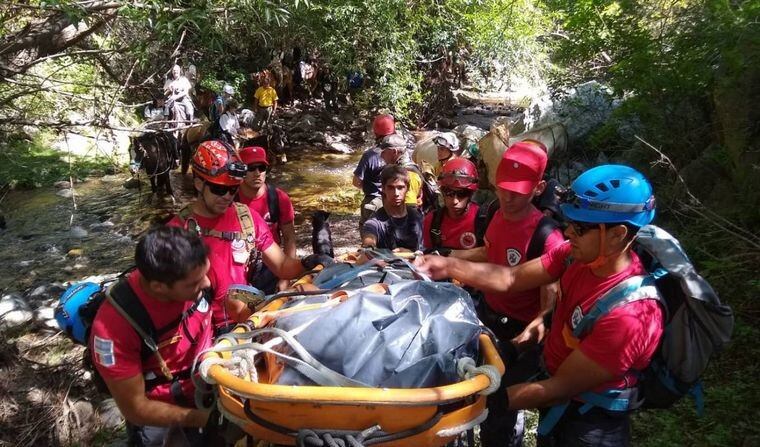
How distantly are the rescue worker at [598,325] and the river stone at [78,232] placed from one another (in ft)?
27.4

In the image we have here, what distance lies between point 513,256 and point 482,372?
4.49ft

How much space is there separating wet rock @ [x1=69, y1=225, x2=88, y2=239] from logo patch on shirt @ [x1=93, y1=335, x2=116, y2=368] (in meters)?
7.42

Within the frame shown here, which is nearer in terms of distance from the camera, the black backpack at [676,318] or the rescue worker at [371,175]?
the black backpack at [676,318]

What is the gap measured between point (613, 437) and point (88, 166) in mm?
12392

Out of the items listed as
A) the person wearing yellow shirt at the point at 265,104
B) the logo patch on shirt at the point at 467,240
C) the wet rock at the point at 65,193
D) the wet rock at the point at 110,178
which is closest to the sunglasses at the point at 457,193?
the logo patch on shirt at the point at 467,240

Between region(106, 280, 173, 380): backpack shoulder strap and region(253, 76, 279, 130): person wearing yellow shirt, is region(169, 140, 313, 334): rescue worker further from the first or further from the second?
region(253, 76, 279, 130): person wearing yellow shirt

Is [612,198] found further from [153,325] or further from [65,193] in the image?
[65,193]

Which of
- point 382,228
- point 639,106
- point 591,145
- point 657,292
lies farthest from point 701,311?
point 591,145

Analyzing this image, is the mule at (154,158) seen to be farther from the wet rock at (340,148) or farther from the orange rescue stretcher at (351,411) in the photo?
the orange rescue stretcher at (351,411)

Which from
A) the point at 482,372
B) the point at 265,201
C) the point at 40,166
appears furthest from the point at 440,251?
the point at 40,166

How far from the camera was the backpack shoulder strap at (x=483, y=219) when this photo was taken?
3345 millimetres

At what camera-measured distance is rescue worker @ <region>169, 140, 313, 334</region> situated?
300cm

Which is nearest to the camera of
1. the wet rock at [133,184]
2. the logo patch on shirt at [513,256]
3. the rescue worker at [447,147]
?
the logo patch on shirt at [513,256]

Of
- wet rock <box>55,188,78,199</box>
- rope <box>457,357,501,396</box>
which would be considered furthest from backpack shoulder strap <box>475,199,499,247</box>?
wet rock <box>55,188,78,199</box>
